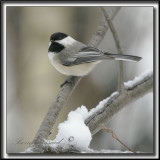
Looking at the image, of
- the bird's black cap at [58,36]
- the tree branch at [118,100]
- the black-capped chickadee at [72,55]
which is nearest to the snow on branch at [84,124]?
the tree branch at [118,100]

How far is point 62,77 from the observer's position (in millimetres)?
2648

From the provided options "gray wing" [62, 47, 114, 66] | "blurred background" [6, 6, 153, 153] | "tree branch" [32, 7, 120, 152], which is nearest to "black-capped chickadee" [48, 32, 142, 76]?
"gray wing" [62, 47, 114, 66]

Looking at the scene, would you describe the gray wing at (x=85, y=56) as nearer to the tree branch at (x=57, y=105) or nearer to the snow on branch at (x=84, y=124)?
the tree branch at (x=57, y=105)

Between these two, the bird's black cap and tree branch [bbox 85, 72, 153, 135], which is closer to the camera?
tree branch [bbox 85, 72, 153, 135]

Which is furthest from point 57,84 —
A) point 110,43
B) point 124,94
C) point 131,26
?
point 124,94

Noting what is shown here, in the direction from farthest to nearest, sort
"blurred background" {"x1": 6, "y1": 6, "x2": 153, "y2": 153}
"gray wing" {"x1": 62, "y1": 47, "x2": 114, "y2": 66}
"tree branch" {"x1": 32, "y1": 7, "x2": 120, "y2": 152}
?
"blurred background" {"x1": 6, "y1": 6, "x2": 153, "y2": 153} < "gray wing" {"x1": 62, "y1": 47, "x2": 114, "y2": 66} < "tree branch" {"x1": 32, "y1": 7, "x2": 120, "y2": 152}

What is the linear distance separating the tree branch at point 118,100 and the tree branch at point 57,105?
0.20m

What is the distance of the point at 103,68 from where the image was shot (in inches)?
101

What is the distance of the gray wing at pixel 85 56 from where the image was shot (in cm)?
191

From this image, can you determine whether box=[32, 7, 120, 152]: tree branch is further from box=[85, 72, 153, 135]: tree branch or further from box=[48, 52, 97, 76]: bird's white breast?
box=[85, 72, 153, 135]: tree branch

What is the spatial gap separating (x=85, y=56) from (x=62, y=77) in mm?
742

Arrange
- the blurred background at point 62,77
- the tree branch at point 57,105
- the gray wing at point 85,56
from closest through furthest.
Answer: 1. the tree branch at point 57,105
2. the gray wing at point 85,56
3. the blurred background at point 62,77

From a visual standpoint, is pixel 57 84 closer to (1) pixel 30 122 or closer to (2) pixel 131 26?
(1) pixel 30 122

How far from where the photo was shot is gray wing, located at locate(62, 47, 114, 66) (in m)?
1.91
